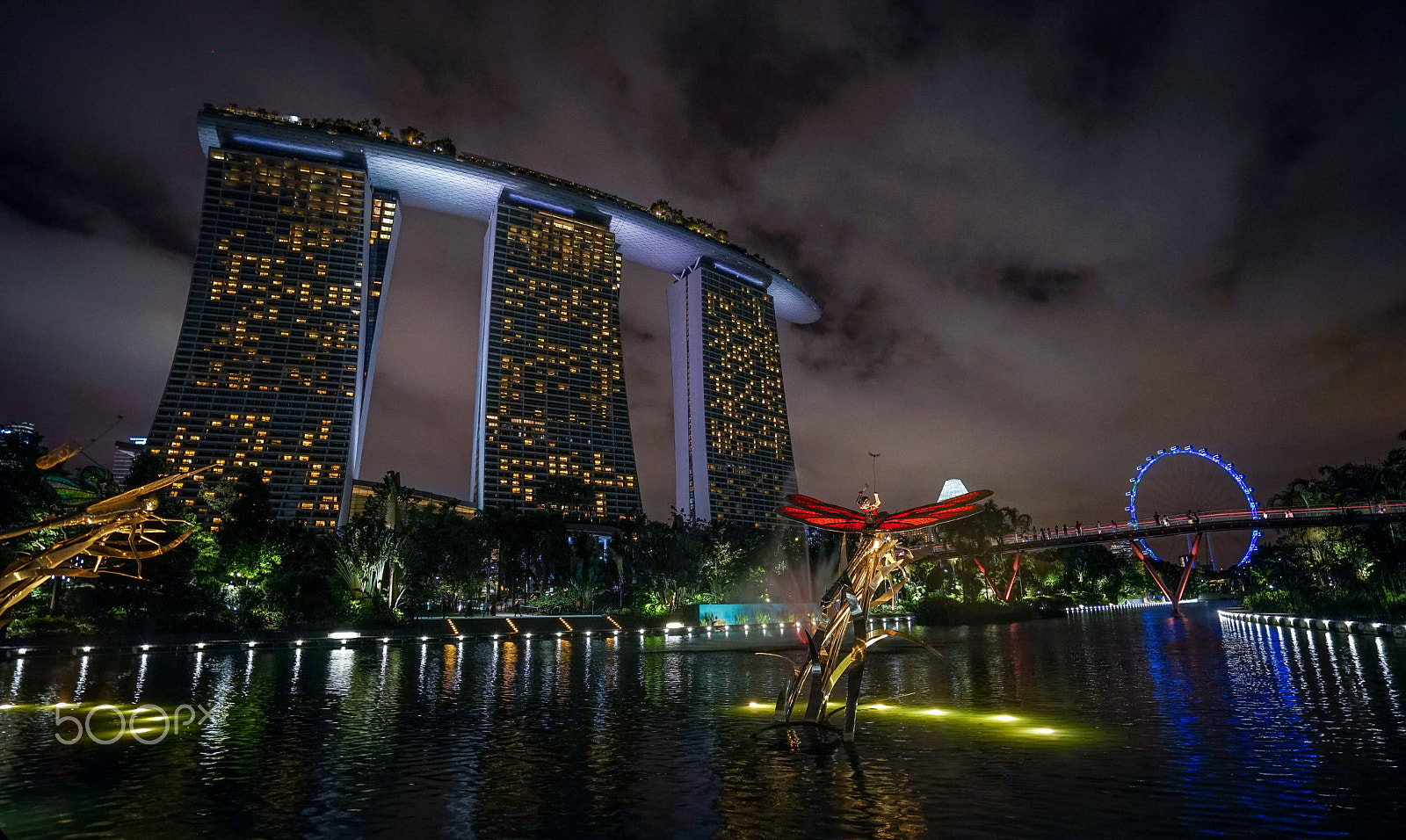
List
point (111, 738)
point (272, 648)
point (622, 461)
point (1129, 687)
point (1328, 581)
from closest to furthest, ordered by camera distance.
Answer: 1. point (111, 738)
2. point (1129, 687)
3. point (272, 648)
4. point (1328, 581)
5. point (622, 461)

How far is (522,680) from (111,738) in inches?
453

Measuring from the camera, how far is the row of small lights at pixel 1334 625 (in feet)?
110

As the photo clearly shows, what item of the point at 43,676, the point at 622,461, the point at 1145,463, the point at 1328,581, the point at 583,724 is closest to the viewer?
the point at 583,724

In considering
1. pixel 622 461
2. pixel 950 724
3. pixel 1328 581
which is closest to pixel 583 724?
pixel 950 724

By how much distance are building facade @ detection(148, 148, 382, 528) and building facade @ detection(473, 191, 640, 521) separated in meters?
26.0

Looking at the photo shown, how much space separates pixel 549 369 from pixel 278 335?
5113 cm

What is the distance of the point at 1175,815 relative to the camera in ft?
26.6

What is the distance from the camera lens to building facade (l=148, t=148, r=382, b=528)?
117 metres

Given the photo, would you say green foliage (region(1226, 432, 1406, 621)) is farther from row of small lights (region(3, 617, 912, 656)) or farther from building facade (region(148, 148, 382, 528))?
building facade (region(148, 148, 382, 528))

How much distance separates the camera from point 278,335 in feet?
415

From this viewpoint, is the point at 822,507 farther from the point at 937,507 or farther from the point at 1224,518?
the point at 1224,518

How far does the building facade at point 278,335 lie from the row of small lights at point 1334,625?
116632 millimetres

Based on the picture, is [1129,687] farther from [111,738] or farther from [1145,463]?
[1145,463]

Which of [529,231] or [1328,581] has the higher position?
[529,231]
